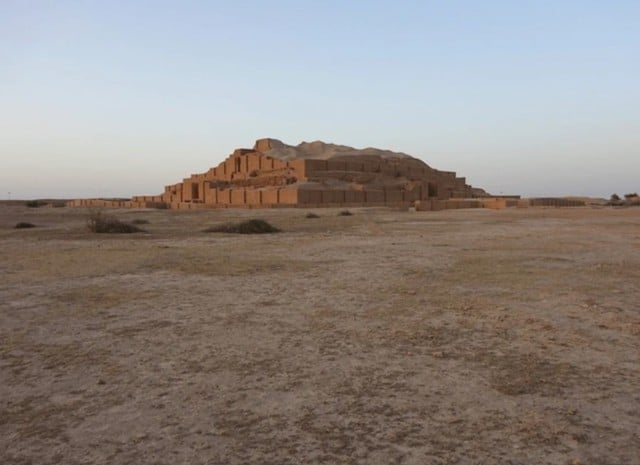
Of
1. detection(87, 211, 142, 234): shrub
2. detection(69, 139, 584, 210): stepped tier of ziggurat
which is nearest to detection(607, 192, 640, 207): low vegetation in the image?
detection(69, 139, 584, 210): stepped tier of ziggurat

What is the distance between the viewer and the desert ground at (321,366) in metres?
2.23

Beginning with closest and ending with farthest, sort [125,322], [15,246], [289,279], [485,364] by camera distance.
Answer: [485,364] < [125,322] < [289,279] < [15,246]

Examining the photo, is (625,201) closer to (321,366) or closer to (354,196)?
(354,196)

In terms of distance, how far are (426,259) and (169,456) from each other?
6294 millimetres

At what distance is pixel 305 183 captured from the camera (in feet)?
111

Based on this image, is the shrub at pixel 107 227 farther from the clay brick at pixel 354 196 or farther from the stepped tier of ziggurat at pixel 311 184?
the clay brick at pixel 354 196

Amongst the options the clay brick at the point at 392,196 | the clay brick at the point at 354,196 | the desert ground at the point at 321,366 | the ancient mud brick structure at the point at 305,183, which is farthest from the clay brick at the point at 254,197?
the desert ground at the point at 321,366

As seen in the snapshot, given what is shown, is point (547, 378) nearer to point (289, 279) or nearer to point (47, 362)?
point (47, 362)

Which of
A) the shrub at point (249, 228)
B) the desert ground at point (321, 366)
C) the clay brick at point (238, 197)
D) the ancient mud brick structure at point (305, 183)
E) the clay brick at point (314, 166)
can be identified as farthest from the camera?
the clay brick at point (314, 166)

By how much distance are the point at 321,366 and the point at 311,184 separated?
30.7m

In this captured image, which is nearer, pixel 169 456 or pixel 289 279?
pixel 169 456

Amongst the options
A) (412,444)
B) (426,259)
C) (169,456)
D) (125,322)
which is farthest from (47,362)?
(426,259)

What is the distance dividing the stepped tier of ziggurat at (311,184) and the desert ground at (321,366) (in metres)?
24.2

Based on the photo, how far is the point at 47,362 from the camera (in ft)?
10.8
